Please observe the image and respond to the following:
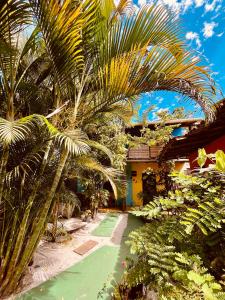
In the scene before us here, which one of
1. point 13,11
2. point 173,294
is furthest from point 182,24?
point 173,294

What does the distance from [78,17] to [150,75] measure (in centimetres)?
120

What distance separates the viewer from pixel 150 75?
2.83 m

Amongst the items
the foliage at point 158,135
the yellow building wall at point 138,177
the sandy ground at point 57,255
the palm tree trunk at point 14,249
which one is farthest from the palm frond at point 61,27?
the yellow building wall at point 138,177

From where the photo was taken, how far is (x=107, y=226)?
8648mm

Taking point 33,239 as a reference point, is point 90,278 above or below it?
below

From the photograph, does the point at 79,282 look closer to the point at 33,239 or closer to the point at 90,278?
the point at 90,278

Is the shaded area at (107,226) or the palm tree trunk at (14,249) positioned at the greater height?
the palm tree trunk at (14,249)

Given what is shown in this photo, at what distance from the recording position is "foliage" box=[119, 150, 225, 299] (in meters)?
1.39

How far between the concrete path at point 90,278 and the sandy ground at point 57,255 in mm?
114

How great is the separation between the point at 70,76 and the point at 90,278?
3.98 m

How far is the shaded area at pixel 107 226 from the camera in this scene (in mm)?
7594

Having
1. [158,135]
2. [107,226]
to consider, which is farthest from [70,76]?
[158,135]

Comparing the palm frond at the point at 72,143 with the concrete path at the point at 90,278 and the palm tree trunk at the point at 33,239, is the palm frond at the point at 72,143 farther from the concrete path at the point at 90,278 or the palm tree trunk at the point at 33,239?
the concrete path at the point at 90,278

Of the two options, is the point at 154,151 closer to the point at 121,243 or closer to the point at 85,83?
the point at 121,243
